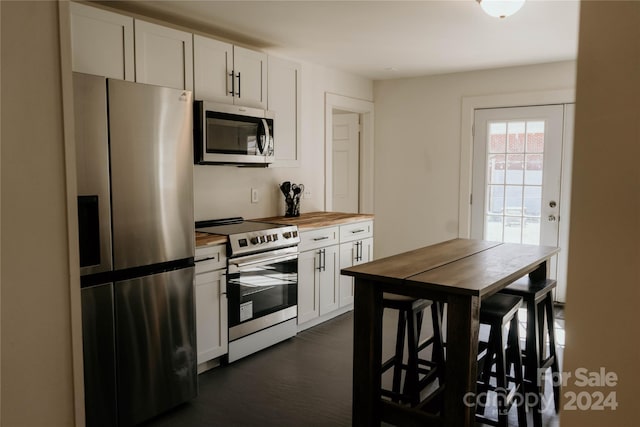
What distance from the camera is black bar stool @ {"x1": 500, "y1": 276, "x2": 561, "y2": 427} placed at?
2682 mm

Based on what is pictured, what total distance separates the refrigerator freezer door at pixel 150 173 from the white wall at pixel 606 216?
2.16 m

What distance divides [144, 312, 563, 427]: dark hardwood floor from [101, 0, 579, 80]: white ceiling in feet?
7.70

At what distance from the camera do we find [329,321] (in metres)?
4.46

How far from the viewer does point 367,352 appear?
2.42 m

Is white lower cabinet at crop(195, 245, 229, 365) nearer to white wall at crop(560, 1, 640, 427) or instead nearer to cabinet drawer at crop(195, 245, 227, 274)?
cabinet drawer at crop(195, 245, 227, 274)

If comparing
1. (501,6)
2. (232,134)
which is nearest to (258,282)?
(232,134)

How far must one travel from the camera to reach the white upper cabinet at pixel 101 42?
272 cm

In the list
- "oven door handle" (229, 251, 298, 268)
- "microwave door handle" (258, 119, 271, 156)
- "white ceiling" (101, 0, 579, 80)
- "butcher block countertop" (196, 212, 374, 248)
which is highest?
"white ceiling" (101, 0, 579, 80)

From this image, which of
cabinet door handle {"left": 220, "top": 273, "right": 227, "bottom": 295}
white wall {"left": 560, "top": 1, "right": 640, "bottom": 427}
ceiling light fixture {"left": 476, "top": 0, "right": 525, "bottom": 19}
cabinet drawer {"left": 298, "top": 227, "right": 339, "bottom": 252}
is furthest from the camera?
cabinet drawer {"left": 298, "top": 227, "right": 339, "bottom": 252}

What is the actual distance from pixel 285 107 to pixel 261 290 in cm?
156

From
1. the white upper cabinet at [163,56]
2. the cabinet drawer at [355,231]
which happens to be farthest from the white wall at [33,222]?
the cabinet drawer at [355,231]

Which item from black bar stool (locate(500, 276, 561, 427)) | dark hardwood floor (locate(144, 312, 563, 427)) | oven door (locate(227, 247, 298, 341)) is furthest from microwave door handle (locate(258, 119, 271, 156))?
black bar stool (locate(500, 276, 561, 427))

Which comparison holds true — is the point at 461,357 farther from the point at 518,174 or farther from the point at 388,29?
the point at 518,174

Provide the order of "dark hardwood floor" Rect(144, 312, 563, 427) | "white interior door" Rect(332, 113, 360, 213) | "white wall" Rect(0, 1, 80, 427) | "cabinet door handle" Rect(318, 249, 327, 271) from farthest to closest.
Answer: "white interior door" Rect(332, 113, 360, 213) → "cabinet door handle" Rect(318, 249, 327, 271) → "dark hardwood floor" Rect(144, 312, 563, 427) → "white wall" Rect(0, 1, 80, 427)
